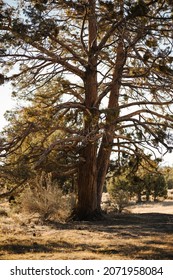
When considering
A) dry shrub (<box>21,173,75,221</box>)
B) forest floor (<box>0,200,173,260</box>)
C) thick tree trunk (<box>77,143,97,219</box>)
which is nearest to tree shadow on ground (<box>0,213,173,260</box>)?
forest floor (<box>0,200,173,260</box>)

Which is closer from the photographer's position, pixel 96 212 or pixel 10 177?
pixel 10 177

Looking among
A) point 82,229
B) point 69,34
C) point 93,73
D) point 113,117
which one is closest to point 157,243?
point 82,229

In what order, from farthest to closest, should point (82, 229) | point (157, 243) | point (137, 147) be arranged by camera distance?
point (137, 147), point (82, 229), point (157, 243)

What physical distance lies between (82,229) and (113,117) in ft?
10.2

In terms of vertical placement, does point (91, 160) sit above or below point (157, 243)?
above

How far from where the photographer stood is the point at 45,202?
14102 millimetres

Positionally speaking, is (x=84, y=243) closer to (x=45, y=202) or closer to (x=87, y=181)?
(x=45, y=202)

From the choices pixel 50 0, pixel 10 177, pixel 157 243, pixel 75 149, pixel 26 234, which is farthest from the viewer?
pixel 75 149

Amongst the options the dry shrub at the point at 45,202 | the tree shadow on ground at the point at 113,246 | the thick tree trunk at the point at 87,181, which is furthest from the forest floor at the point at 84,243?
the thick tree trunk at the point at 87,181

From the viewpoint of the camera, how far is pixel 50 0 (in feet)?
44.4

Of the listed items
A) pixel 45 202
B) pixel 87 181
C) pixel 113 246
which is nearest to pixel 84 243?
pixel 113 246

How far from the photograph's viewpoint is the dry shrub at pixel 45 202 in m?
14.2

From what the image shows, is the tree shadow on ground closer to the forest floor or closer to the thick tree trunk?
the forest floor

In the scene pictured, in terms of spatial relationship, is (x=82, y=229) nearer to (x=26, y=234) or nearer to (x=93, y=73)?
(x=26, y=234)
